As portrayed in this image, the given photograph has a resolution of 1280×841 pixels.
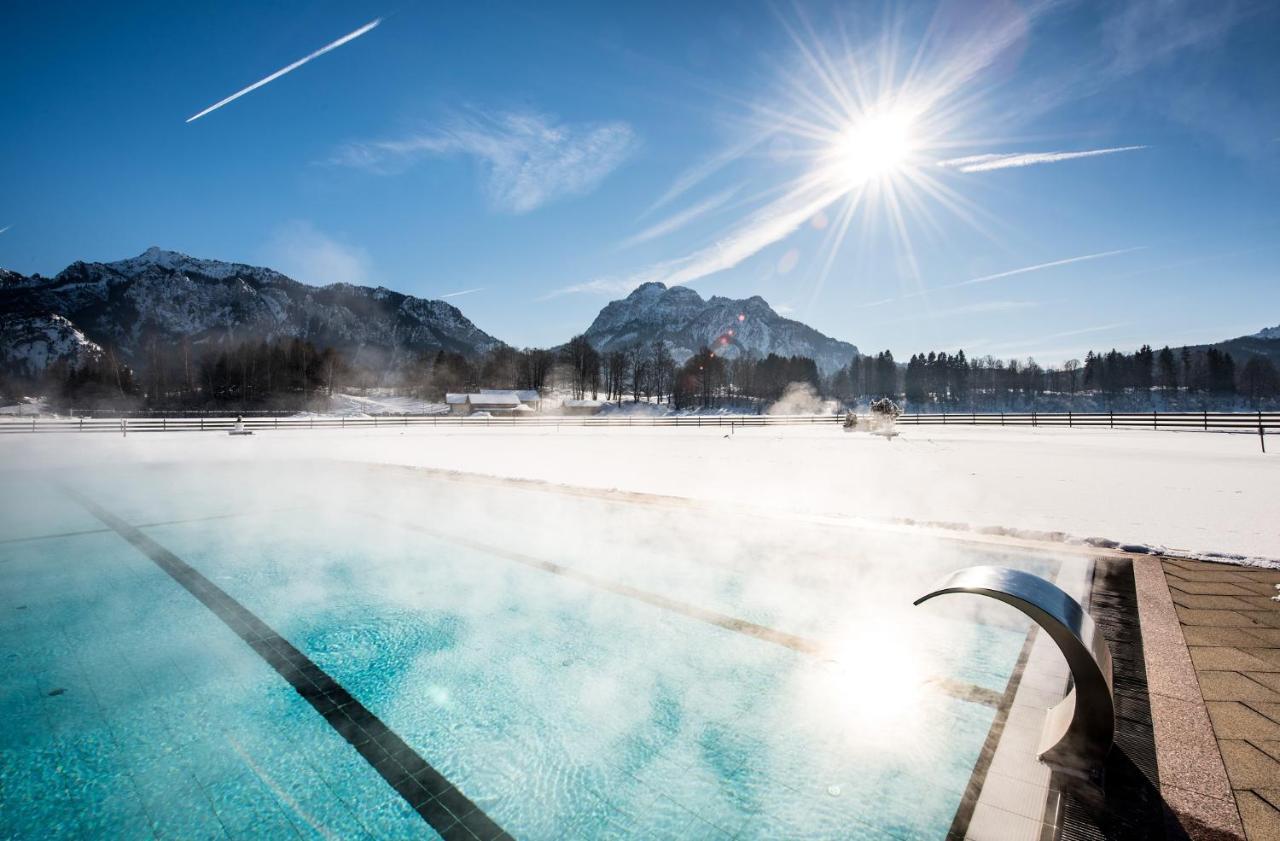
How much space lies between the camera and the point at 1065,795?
1889 millimetres

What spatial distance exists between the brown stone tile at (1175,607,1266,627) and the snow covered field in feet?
5.28

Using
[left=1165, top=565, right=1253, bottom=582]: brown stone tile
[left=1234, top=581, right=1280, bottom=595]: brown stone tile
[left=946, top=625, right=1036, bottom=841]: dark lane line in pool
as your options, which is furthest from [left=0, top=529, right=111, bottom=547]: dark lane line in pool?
[left=1234, top=581, right=1280, bottom=595]: brown stone tile

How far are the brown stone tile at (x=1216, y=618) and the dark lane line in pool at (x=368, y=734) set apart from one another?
3970 millimetres

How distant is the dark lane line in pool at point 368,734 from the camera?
2.21 metres

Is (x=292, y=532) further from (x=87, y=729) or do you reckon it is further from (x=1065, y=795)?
(x=1065, y=795)

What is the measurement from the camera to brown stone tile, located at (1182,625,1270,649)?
2.88 meters

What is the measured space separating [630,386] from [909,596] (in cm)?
8841

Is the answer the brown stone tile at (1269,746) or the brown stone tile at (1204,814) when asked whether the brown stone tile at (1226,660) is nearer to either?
the brown stone tile at (1269,746)

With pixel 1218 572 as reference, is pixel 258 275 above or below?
above

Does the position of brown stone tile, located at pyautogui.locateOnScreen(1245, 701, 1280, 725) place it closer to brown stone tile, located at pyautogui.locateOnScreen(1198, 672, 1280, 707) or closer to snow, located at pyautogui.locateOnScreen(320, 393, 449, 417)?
brown stone tile, located at pyautogui.locateOnScreen(1198, 672, 1280, 707)

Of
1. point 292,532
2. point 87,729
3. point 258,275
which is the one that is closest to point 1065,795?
point 87,729

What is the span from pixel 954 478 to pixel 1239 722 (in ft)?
27.0

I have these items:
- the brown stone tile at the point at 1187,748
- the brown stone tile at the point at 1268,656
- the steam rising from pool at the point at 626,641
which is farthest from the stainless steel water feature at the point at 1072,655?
the brown stone tile at the point at 1268,656

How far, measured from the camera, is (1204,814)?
1704 millimetres
